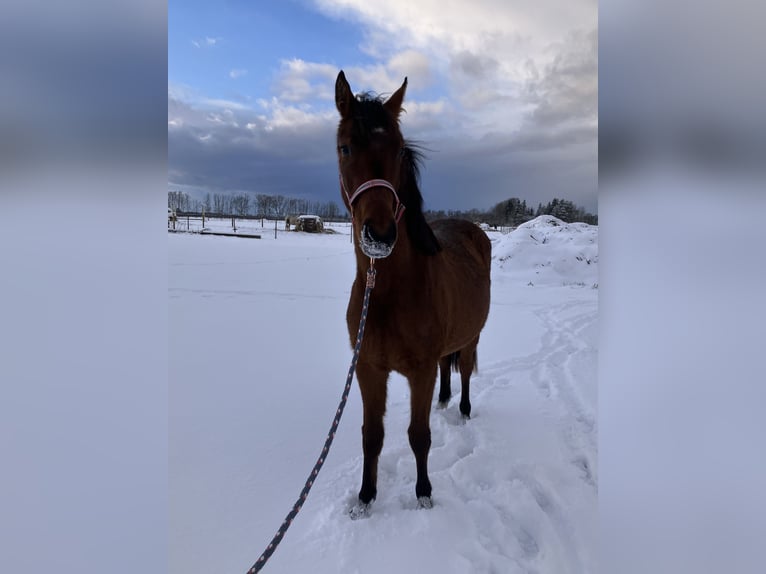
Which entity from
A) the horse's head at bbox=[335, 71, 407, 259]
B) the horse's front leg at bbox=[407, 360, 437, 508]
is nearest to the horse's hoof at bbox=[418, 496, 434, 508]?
the horse's front leg at bbox=[407, 360, 437, 508]

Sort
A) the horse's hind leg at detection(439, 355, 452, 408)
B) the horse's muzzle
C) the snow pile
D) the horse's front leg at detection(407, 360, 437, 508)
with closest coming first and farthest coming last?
the horse's muzzle < the horse's front leg at detection(407, 360, 437, 508) < the horse's hind leg at detection(439, 355, 452, 408) < the snow pile

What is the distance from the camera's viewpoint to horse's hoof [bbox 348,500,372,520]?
2035mm

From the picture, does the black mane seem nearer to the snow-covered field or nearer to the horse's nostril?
the horse's nostril

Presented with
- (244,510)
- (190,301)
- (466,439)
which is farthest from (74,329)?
(190,301)

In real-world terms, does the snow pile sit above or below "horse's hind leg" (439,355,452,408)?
above

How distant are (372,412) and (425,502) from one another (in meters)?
0.58

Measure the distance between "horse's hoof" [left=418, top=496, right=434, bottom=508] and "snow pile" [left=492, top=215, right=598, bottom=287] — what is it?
10.2m

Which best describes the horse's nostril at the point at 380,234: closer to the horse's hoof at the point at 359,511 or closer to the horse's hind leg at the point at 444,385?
the horse's hoof at the point at 359,511

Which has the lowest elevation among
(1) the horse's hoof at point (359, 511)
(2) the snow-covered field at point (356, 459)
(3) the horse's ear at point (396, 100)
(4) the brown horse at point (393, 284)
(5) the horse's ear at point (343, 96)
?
(1) the horse's hoof at point (359, 511)

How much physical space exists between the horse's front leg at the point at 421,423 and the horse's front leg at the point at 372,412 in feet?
0.68

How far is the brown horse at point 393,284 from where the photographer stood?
69.7 inches

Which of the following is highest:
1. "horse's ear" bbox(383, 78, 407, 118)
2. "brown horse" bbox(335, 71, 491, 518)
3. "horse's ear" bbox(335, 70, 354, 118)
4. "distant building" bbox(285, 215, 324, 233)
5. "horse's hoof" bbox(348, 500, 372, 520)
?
"distant building" bbox(285, 215, 324, 233)

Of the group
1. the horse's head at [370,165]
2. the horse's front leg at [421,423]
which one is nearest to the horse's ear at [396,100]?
the horse's head at [370,165]

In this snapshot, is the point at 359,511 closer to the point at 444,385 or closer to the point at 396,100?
the point at 444,385
